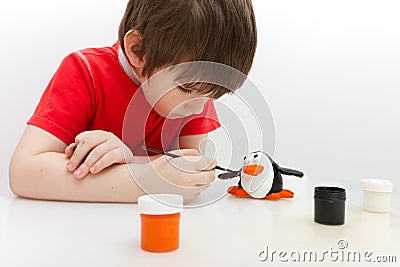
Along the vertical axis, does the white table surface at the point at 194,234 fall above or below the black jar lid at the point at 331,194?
below

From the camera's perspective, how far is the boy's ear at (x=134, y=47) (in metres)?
0.79

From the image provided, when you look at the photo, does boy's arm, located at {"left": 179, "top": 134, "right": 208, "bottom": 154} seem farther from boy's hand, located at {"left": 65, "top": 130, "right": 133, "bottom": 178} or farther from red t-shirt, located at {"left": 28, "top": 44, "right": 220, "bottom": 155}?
boy's hand, located at {"left": 65, "top": 130, "right": 133, "bottom": 178}

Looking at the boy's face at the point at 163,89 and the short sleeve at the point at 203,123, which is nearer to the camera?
the boy's face at the point at 163,89

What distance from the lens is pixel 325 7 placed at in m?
1.26

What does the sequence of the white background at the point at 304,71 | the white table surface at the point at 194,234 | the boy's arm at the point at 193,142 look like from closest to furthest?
the white table surface at the point at 194,234, the boy's arm at the point at 193,142, the white background at the point at 304,71

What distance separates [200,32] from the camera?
0.72 m

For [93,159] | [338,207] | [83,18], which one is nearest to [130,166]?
[93,159]

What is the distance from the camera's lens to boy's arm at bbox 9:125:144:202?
Answer: 740mm

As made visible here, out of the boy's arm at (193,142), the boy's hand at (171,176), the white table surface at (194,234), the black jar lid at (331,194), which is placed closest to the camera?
the white table surface at (194,234)

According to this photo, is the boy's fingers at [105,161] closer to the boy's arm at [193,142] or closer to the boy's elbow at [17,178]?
the boy's elbow at [17,178]

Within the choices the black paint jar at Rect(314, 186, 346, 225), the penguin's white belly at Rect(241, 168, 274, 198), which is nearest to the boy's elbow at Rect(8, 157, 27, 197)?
the penguin's white belly at Rect(241, 168, 274, 198)

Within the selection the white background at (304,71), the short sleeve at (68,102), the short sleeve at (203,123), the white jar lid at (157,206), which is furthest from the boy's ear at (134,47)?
the white background at (304,71)

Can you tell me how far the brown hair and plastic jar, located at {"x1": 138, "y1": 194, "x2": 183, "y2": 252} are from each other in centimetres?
27

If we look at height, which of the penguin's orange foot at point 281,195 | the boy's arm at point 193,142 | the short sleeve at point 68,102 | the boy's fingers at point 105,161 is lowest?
the penguin's orange foot at point 281,195
